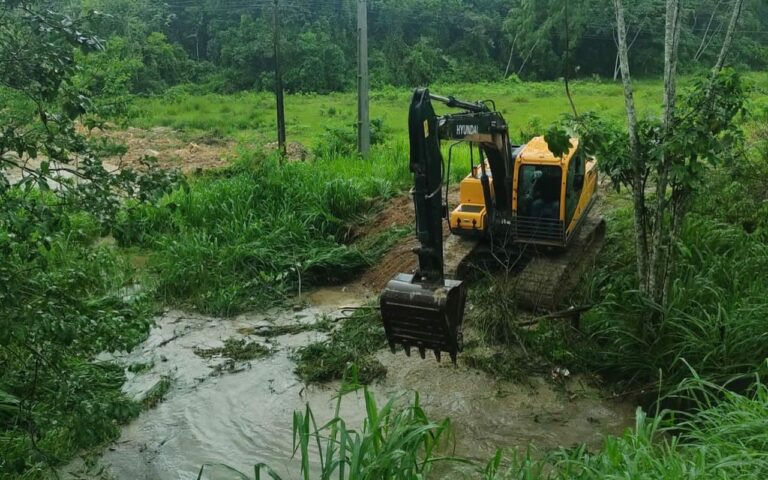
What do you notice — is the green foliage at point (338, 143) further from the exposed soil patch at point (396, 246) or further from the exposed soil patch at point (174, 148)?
the exposed soil patch at point (396, 246)

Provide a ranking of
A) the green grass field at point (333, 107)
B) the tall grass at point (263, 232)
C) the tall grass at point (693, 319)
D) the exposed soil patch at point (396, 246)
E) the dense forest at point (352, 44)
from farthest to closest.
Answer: the dense forest at point (352, 44) < the green grass field at point (333, 107) < the exposed soil patch at point (396, 246) < the tall grass at point (263, 232) < the tall grass at point (693, 319)

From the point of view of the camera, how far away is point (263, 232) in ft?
37.1

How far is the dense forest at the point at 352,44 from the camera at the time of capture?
35031 mm

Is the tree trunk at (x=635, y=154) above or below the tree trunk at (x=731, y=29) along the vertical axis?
below

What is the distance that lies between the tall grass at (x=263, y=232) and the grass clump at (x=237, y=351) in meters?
1.08

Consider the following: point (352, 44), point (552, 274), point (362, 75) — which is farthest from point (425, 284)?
point (352, 44)

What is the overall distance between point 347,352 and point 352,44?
118 ft

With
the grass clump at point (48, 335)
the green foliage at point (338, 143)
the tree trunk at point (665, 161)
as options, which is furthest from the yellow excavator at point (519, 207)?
the green foliage at point (338, 143)

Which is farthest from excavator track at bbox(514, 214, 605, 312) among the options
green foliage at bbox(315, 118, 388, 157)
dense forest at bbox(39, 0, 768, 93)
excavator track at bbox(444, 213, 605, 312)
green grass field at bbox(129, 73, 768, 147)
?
dense forest at bbox(39, 0, 768, 93)

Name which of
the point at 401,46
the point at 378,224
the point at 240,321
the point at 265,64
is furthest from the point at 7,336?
the point at 401,46

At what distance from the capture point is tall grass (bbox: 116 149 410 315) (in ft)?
32.9

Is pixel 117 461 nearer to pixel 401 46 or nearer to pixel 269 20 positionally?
pixel 269 20

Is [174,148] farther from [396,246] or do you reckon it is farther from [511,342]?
[511,342]

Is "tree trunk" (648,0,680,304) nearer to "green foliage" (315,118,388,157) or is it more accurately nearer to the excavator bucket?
the excavator bucket
